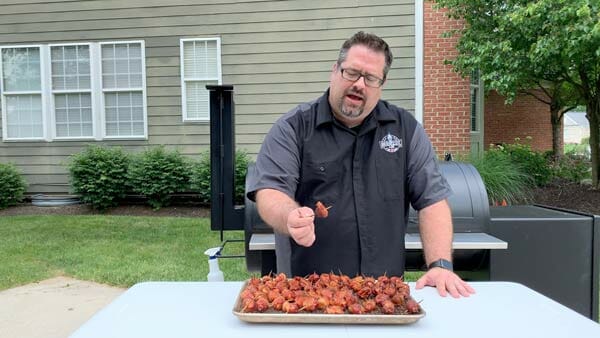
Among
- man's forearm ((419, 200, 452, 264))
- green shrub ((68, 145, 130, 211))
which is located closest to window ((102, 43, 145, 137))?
green shrub ((68, 145, 130, 211))

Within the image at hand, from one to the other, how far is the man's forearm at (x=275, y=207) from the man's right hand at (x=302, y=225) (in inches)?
7.9

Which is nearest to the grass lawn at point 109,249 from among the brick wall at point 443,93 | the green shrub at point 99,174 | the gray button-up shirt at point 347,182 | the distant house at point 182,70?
the green shrub at point 99,174

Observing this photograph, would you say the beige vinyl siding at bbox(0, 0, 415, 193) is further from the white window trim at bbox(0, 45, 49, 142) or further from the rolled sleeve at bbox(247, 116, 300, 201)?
the rolled sleeve at bbox(247, 116, 300, 201)

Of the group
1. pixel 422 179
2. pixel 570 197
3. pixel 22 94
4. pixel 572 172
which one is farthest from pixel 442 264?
pixel 572 172

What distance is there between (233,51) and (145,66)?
1.56m

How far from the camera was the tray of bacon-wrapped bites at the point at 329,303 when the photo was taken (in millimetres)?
1382

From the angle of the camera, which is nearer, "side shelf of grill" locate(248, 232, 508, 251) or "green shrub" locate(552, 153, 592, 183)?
"side shelf of grill" locate(248, 232, 508, 251)

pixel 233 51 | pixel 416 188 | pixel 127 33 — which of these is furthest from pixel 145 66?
pixel 416 188

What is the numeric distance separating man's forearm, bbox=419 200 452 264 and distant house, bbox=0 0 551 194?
6.05 m

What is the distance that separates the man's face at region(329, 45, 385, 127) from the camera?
76.0 inches

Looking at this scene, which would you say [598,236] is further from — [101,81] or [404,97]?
[101,81]

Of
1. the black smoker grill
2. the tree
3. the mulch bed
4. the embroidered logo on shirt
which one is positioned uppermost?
the tree

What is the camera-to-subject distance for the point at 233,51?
27.3 ft

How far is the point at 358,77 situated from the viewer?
194 cm
